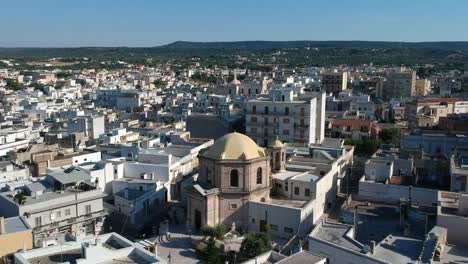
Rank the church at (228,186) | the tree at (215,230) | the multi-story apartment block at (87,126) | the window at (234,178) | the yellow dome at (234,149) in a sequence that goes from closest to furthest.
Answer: the tree at (215,230), the church at (228,186), the yellow dome at (234,149), the window at (234,178), the multi-story apartment block at (87,126)

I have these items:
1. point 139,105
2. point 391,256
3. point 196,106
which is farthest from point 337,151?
point 139,105

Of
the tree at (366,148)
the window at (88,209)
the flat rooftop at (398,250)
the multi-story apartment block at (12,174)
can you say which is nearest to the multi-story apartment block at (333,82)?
the tree at (366,148)

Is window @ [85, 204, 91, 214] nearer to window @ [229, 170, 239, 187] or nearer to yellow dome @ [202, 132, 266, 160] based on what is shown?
yellow dome @ [202, 132, 266, 160]

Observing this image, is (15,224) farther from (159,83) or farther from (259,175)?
(159,83)

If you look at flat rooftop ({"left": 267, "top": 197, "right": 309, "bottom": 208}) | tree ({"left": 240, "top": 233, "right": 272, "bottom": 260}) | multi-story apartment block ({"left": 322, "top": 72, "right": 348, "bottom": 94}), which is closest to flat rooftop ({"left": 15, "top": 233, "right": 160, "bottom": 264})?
tree ({"left": 240, "top": 233, "right": 272, "bottom": 260})

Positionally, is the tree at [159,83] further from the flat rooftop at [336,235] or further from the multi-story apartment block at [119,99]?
the flat rooftop at [336,235]

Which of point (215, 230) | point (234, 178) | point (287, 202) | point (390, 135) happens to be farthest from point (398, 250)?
point (390, 135)

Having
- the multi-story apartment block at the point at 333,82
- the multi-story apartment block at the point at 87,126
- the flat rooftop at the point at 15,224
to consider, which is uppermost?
the multi-story apartment block at the point at 333,82

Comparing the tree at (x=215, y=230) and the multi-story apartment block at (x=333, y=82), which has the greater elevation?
the multi-story apartment block at (x=333, y=82)
